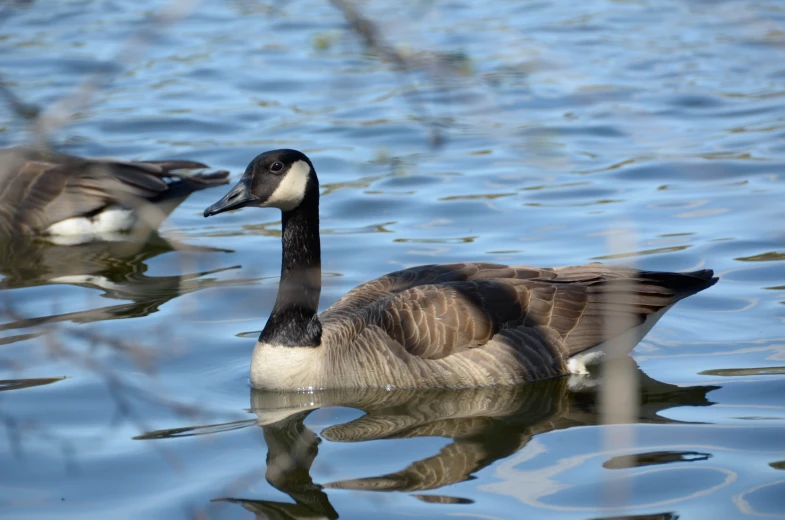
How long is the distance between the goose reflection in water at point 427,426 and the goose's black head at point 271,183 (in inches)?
50.3

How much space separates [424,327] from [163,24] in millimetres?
4709

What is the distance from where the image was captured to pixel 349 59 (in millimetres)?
18859

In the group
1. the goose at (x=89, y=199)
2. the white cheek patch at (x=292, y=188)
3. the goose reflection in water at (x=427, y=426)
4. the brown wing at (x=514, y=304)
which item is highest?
the white cheek patch at (x=292, y=188)

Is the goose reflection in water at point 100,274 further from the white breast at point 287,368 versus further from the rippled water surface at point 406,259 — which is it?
the white breast at point 287,368

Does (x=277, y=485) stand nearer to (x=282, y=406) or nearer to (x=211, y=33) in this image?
(x=282, y=406)

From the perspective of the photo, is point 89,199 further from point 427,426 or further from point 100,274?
point 427,426

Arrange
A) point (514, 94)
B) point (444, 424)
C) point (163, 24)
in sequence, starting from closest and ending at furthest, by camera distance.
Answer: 1. point (163, 24)
2. point (444, 424)
3. point (514, 94)

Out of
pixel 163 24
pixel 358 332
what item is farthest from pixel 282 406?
pixel 163 24

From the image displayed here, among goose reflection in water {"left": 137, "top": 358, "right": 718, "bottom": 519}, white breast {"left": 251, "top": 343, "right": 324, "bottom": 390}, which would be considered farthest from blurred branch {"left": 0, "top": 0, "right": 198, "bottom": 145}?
white breast {"left": 251, "top": 343, "right": 324, "bottom": 390}

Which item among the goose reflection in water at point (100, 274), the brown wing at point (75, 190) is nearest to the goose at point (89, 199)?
the brown wing at point (75, 190)

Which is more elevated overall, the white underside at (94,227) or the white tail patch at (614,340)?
the white underside at (94,227)

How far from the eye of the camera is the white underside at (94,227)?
11258 millimetres

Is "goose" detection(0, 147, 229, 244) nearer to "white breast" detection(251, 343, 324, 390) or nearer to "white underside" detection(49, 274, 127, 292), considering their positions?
"white underside" detection(49, 274, 127, 292)

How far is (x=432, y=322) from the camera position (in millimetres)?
7469
